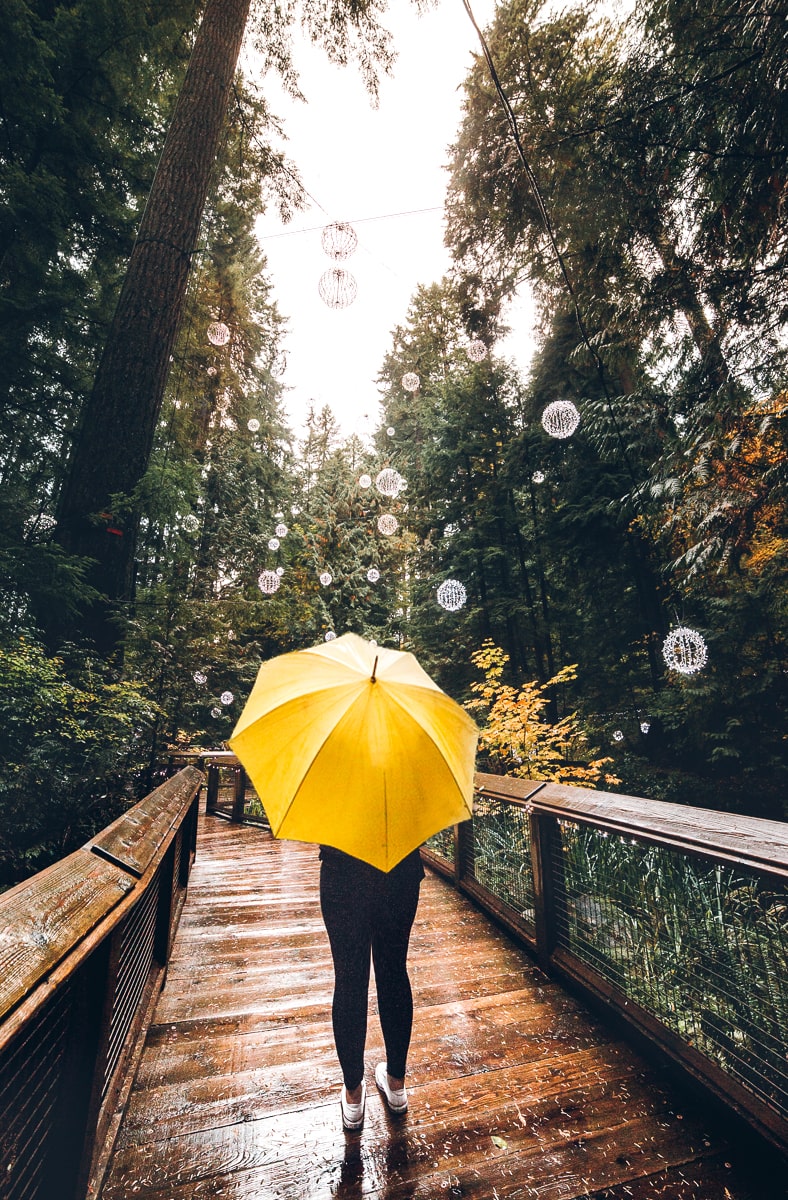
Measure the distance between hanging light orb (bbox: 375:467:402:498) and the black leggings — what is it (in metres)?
11.1

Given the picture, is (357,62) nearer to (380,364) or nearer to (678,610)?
(678,610)

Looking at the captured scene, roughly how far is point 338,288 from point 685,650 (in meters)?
7.29

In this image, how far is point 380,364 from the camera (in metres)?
20.4

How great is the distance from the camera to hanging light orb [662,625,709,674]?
7.69 meters

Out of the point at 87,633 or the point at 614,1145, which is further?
the point at 87,633

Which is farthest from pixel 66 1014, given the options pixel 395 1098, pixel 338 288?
pixel 338 288

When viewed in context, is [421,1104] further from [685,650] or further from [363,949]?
[685,650]

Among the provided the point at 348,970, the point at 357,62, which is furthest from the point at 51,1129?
the point at 357,62

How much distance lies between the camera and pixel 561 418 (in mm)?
10047

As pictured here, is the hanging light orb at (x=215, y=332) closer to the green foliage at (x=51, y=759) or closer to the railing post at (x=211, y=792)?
the green foliage at (x=51, y=759)

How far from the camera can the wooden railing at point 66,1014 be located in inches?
34.0

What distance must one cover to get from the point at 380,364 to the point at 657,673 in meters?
16.9

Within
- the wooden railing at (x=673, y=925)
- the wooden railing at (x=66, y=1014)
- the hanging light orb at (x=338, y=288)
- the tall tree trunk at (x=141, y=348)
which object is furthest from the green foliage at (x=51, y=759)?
the hanging light orb at (x=338, y=288)

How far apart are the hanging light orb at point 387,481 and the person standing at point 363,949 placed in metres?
11.1
